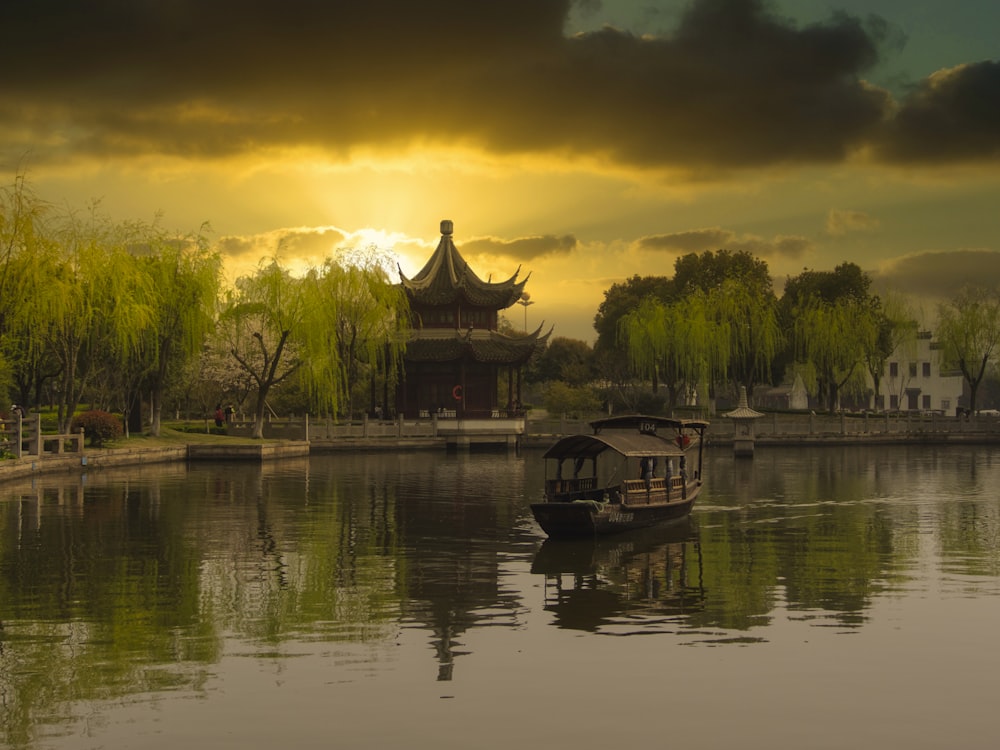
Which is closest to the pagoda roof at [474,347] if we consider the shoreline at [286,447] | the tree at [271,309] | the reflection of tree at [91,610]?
the shoreline at [286,447]

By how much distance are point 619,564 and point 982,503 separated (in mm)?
16060

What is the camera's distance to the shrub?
1670 inches

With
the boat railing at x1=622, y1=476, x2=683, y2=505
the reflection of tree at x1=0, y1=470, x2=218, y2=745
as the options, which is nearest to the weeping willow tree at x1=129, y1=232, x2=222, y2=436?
the reflection of tree at x1=0, y1=470, x2=218, y2=745

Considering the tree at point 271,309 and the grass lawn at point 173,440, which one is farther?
the tree at point 271,309

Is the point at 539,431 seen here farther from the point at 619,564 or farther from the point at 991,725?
the point at 991,725

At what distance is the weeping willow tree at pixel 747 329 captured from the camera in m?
68.0

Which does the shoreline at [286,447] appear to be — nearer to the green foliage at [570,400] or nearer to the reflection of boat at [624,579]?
the green foliage at [570,400]

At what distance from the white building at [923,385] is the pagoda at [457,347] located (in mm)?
42510

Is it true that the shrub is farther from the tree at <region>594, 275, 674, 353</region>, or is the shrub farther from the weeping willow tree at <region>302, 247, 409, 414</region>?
the tree at <region>594, 275, 674, 353</region>

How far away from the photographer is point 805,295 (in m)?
75.1

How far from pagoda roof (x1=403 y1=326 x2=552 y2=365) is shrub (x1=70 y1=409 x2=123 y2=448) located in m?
21.6

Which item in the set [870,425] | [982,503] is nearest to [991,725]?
[982,503]

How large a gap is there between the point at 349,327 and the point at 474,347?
762 centimetres

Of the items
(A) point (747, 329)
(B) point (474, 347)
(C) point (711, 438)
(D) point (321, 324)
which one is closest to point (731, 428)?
(C) point (711, 438)
